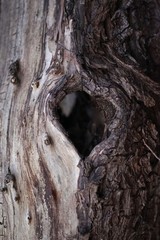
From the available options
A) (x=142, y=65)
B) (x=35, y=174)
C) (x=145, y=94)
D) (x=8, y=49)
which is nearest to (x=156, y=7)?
(x=142, y=65)

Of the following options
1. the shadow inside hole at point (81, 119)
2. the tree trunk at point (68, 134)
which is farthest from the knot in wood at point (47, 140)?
the shadow inside hole at point (81, 119)

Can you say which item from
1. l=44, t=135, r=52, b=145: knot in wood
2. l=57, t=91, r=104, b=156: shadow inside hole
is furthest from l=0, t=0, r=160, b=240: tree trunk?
l=57, t=91, r=104, b=156: shadow inside hole

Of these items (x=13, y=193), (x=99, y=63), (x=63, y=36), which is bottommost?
(x=13, y=193)

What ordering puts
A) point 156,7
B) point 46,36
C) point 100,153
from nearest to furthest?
point 100,153 < point 46,36 < point 156,7

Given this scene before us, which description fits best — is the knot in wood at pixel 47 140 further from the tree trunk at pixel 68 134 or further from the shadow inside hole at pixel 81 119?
the shadow inside hole at pixel 81 119

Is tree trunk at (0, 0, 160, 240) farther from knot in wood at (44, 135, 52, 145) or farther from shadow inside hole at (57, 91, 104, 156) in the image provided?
shadow inside hole at (57, 91, 104, 156)

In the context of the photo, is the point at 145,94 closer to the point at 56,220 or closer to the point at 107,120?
the point at 107,120
